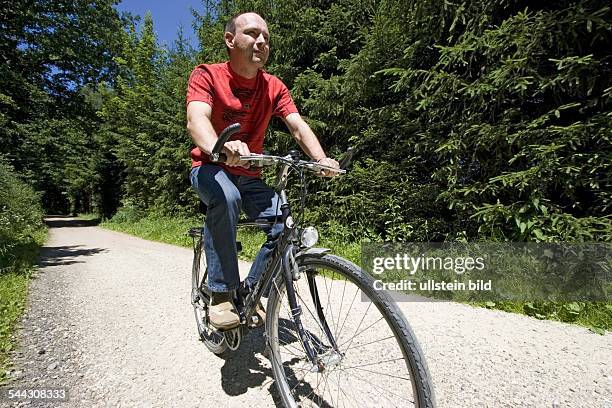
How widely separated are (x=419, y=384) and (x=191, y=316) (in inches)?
111

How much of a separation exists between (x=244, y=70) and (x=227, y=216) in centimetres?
99

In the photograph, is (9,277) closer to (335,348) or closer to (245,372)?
(245,372)

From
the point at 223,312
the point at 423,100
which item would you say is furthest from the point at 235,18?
the point at 423,100

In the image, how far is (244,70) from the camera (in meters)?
2.33

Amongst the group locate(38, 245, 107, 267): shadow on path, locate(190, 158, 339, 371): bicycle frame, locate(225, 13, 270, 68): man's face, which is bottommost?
locate(38, 245, 107, 267): shadow on path

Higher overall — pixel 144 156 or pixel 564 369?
pixel 144 156

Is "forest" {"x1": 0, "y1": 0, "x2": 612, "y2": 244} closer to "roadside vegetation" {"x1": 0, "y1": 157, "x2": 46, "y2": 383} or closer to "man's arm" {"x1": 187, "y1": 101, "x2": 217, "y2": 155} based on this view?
"roadside vegetation" {"x1": 0, "y1": 157, "x2": 46, "y2": 383}

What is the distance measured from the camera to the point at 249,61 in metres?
2.25

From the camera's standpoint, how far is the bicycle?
60.6 inches

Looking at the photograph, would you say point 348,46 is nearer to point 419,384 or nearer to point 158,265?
point 158,265

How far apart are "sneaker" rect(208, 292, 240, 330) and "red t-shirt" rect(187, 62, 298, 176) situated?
855mm

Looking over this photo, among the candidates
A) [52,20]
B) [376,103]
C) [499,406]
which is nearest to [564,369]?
[499,406]

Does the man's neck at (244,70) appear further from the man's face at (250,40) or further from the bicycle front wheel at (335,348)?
the bicycle front wheel at (335,348)

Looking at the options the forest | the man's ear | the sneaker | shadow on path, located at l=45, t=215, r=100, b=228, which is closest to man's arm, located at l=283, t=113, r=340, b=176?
the man's ear
